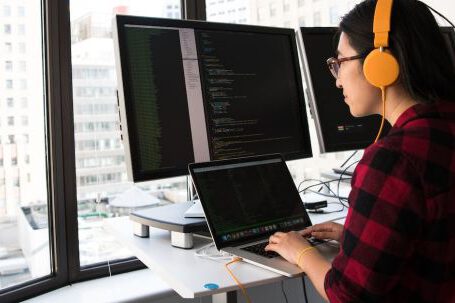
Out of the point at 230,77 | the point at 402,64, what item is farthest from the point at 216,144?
the point at 402,64

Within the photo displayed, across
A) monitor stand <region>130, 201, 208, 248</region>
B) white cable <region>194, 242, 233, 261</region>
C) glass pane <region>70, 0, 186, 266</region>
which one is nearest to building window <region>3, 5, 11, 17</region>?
glass pane <region>70, 0, 186, 266</region>

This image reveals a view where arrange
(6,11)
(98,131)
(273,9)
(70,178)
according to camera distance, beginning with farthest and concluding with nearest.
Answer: (273,9) → (98,131) → (70,178) → (6,11)

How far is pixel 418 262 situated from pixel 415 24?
41cm

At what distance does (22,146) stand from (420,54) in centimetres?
134

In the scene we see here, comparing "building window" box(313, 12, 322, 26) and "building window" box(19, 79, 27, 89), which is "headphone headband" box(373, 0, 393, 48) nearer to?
"building window" box(19, 79, 27, 89)

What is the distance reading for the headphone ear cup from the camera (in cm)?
83

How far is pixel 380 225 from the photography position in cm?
75

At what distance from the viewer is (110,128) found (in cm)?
186

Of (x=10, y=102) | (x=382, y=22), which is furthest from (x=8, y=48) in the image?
(x=382, y=22)

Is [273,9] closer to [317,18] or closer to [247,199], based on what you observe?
[317,18]

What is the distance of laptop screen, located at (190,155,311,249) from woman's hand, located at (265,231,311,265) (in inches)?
3.5

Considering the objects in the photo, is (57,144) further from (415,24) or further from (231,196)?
(415,24)

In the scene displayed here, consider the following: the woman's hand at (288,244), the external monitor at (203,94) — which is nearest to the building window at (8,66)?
the external monitor at (203,94)

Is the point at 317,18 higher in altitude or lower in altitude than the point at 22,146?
higher
